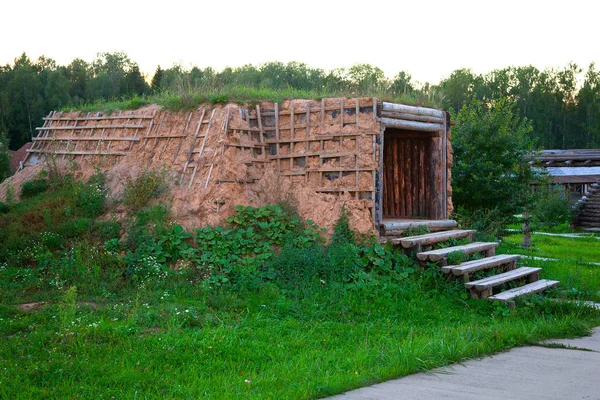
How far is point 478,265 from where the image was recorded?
34.6 feet

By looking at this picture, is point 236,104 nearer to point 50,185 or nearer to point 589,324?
point 50,185

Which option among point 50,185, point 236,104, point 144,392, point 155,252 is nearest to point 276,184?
point 236,104

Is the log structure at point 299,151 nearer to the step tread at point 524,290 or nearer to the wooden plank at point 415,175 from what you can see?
the wooden plank at point 415,175

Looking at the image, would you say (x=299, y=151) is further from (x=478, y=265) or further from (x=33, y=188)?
(x=33, y=188)

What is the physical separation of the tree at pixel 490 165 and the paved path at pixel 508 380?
8836mm

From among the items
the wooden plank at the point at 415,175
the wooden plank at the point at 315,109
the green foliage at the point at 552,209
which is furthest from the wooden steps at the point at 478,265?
the green foliage at the point at 552,209

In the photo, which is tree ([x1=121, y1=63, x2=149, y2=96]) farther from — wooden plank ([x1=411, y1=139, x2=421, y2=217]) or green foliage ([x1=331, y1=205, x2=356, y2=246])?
green foliage ([x1=331, y1=205, x2=356, y2=246])

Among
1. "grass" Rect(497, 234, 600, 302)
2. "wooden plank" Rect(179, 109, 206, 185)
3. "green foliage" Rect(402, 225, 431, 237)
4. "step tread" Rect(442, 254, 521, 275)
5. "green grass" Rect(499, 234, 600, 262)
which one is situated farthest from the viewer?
"green grass" Rect(499, 234, 600, 262)

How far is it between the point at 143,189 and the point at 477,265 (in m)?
6.21

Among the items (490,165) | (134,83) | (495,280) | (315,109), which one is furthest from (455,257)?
(134,83)

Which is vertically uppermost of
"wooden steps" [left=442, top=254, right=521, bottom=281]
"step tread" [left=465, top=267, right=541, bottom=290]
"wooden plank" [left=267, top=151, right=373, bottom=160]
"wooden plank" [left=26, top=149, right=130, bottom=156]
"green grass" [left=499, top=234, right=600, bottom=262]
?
"wooden plank" [left=26, top=149, right=130, bottom=156]

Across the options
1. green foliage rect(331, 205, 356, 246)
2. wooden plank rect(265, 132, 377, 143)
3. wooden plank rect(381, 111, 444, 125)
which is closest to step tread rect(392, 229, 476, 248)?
green foliage rect(331, 205, 356, 246)

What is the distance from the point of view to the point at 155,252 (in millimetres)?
10516

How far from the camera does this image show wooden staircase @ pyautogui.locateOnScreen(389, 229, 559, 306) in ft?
32.4
